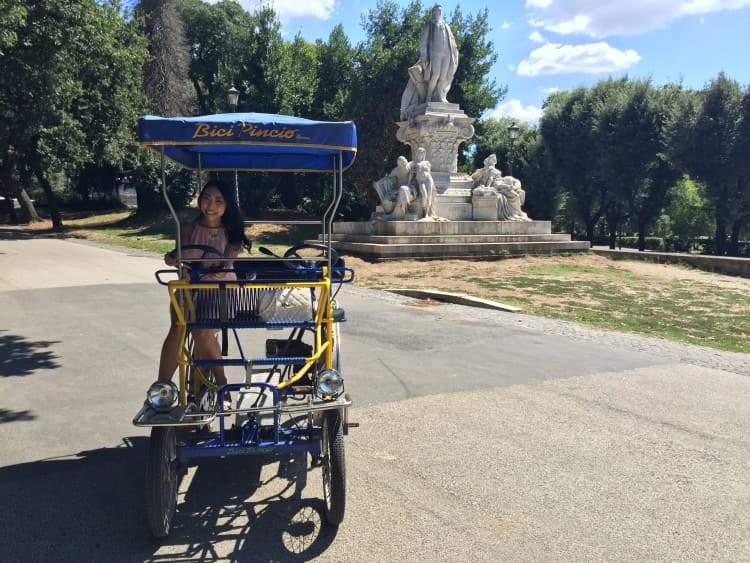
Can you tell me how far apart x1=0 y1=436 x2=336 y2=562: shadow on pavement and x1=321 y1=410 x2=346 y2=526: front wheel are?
5.3 inches

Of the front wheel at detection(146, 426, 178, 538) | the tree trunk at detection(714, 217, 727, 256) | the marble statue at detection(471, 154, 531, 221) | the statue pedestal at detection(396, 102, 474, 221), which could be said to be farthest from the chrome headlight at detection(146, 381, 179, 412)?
the tree trunk at detection(714, 217, 727, 256)

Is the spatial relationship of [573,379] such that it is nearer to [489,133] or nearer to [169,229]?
[169,229]

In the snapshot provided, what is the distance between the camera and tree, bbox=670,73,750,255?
92.6 feet

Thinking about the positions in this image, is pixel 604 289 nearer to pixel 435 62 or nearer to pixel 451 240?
pixel 451 240

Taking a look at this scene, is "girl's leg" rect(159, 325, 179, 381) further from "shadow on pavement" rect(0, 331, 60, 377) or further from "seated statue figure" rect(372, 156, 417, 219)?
"seated statue figure" rect(372, 156, 417, 219)

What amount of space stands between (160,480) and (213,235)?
184 centimetres

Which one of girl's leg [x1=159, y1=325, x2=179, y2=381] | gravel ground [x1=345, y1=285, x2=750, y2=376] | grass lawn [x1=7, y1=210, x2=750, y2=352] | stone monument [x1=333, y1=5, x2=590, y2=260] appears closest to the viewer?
girl's leg [x1=159, y1=325, x2=179, y2=381]

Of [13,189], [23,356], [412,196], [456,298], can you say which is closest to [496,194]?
[412,196]

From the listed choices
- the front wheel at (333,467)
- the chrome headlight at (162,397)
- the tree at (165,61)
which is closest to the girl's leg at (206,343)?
the chrome headlight at (162,397)

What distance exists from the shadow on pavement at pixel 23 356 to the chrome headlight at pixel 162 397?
150 inches

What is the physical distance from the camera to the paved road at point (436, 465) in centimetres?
314

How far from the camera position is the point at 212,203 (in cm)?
416

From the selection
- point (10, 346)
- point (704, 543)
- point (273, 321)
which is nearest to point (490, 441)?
point (704, 543)

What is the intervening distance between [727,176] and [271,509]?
104 ft
